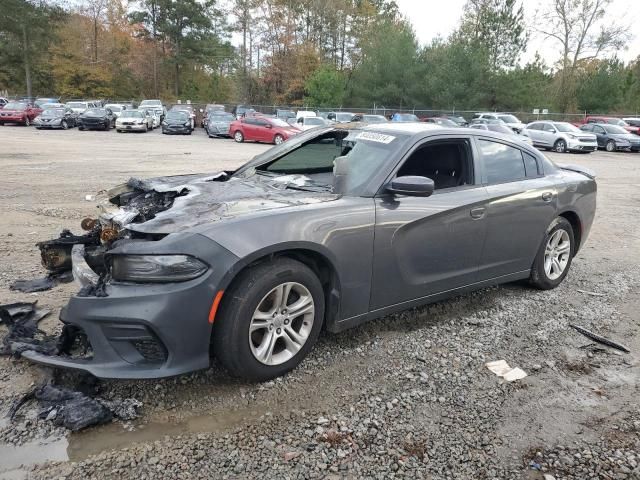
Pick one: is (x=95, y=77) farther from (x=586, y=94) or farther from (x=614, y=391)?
(x=614, y=391)

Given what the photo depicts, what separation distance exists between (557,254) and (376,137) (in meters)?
2.30

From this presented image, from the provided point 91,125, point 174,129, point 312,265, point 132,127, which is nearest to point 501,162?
point 312,265

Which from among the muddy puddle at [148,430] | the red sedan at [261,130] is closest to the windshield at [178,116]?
the red sedan at [261,130]

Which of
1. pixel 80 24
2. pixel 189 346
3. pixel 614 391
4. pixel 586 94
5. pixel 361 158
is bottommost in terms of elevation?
pixel 614 391

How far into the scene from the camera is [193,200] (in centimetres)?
345

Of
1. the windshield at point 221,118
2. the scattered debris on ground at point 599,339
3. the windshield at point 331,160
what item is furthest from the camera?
the windshield at point 221,118

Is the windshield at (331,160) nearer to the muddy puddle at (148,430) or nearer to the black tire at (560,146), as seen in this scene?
the muddy puddle at (148,430)

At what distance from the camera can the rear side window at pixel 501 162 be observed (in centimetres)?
425

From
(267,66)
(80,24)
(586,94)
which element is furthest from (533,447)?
(80,24)

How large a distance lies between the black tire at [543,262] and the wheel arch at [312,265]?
234 cm

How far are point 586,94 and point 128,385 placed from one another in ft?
162

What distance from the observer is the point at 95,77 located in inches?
2159

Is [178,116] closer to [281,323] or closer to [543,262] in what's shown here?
[543,262]

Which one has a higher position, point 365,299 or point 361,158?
point 361,158
